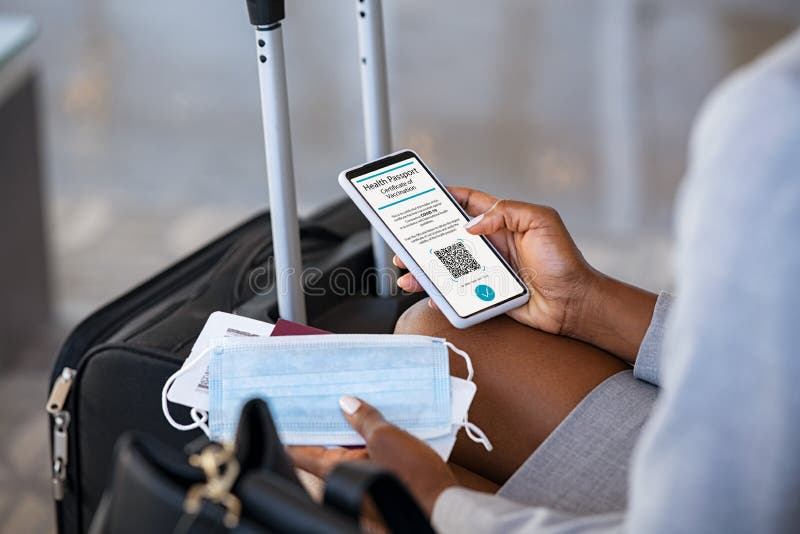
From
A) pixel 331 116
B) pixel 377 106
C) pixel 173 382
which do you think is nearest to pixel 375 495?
pixel 173 382

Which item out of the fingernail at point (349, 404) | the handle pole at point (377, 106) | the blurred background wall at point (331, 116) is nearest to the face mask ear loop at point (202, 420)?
the fingernail at point (349, 404)

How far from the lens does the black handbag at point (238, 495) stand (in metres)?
0.59

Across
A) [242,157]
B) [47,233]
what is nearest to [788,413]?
[47,233]

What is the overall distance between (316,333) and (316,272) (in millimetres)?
224

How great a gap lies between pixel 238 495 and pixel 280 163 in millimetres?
468

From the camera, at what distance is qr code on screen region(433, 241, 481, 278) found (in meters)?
0.99

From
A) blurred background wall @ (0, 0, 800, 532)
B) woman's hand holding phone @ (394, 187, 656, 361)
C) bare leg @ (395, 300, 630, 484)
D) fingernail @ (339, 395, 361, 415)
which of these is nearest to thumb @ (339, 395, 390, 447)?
fingernail @ (339, 395, 361, 415)

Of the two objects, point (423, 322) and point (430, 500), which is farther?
point (423, 322)

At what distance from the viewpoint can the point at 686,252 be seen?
0.54 meters

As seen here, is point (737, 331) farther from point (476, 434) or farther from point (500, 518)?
point (476, 434)

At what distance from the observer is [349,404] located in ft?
2.78

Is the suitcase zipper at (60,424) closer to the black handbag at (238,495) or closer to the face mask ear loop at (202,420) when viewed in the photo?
the face mask ear loop at (202,420)

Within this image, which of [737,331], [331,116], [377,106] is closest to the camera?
[737,331]

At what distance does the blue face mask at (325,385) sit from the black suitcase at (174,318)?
10 centimetres
